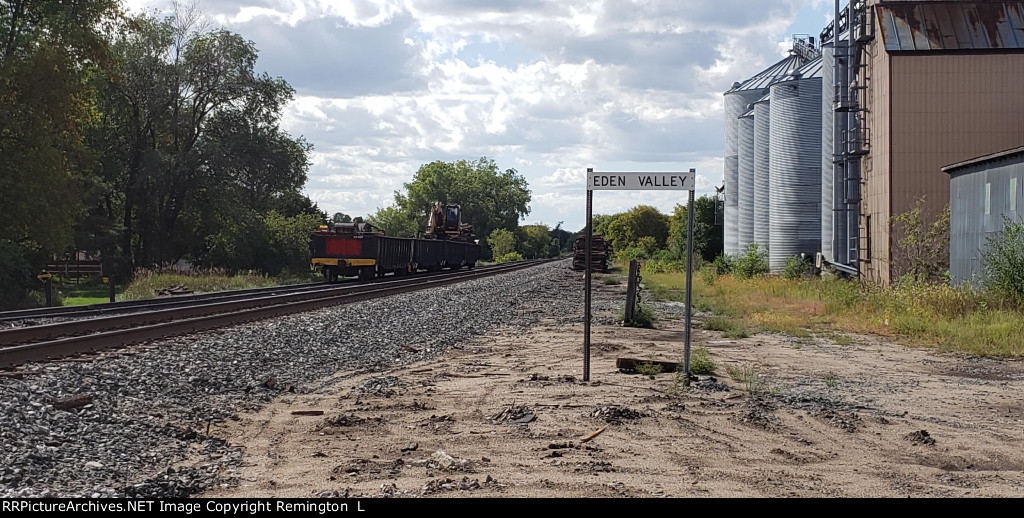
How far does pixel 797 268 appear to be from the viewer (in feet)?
132

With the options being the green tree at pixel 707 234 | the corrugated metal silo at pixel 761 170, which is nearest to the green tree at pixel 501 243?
the green tree at pixel 707 234

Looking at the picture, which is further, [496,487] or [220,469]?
[220,469]

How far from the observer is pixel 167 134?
174ft

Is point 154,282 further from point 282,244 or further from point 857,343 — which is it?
point 857,343

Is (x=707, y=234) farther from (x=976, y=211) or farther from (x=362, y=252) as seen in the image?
(x=976, y=211)

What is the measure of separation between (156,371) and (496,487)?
6.28 meters

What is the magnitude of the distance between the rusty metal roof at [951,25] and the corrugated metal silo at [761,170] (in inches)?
598

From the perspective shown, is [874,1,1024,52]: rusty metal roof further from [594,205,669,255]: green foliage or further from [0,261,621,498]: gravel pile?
[594,205,669,255]: green foliage

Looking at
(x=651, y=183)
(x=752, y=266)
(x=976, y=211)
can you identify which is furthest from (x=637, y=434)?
(x=752, y=266)

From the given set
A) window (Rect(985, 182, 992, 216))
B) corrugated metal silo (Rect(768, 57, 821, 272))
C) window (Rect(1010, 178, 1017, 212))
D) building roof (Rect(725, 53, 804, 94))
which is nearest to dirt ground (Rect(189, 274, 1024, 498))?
window (Rect(1010, 178, 1017, 212))

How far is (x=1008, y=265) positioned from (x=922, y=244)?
8417 millimetres

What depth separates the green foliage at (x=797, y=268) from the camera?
39.8 meters

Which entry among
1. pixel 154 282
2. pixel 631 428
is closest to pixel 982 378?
pixel 631 428

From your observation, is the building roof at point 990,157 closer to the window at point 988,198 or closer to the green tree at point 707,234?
the window at point 988,198
